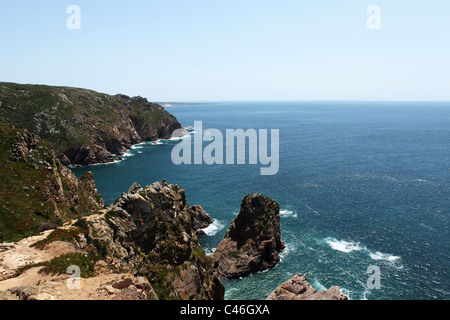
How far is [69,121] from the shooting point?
510ft

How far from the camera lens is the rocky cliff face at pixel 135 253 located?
22094 mm

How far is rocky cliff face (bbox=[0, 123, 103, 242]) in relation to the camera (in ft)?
160

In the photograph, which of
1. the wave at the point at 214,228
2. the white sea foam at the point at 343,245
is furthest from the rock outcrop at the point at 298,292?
the wave at the point at 214,228

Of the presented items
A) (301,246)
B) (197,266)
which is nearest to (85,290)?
(197,266)

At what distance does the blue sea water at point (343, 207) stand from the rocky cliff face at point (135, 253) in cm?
1714

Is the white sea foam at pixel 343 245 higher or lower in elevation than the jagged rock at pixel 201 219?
lower

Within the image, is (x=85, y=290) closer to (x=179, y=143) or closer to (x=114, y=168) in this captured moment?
(x=114, y=168)

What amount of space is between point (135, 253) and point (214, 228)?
43.0 metres

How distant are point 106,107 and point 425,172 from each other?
614ft

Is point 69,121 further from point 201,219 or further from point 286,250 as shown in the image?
point 286,250

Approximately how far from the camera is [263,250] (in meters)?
62.8
